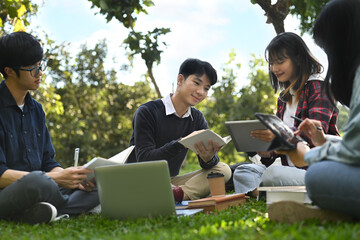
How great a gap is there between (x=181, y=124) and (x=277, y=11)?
2165 millimetres

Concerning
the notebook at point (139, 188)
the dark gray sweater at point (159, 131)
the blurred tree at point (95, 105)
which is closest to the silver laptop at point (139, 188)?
the notebook at point (139, 188)

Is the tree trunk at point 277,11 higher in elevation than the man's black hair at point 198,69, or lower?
higher

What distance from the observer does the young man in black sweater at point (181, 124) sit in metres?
4.25

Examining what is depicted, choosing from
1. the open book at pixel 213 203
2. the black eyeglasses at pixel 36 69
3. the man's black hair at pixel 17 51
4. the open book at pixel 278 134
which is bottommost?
the open book at pixel 213 203

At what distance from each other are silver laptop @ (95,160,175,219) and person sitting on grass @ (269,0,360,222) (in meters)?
0.74

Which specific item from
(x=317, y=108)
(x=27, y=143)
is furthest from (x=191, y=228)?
(x=27, y=143)

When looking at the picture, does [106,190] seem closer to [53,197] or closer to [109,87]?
[53,197]

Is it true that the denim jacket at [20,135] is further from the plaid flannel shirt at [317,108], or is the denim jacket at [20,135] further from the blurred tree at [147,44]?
the blurred tree at [147,44]

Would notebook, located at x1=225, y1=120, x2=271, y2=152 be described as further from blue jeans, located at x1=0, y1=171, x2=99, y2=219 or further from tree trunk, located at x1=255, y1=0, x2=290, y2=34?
tree trunk, located at x1=255, y1=0, x2=290, y2=34

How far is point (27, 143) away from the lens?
11.4 feet

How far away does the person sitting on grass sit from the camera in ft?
7.25

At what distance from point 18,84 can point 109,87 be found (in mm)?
15221

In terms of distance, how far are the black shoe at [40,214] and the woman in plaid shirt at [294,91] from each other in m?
1.56

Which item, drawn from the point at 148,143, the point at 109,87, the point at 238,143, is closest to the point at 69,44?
the point at 109,87
